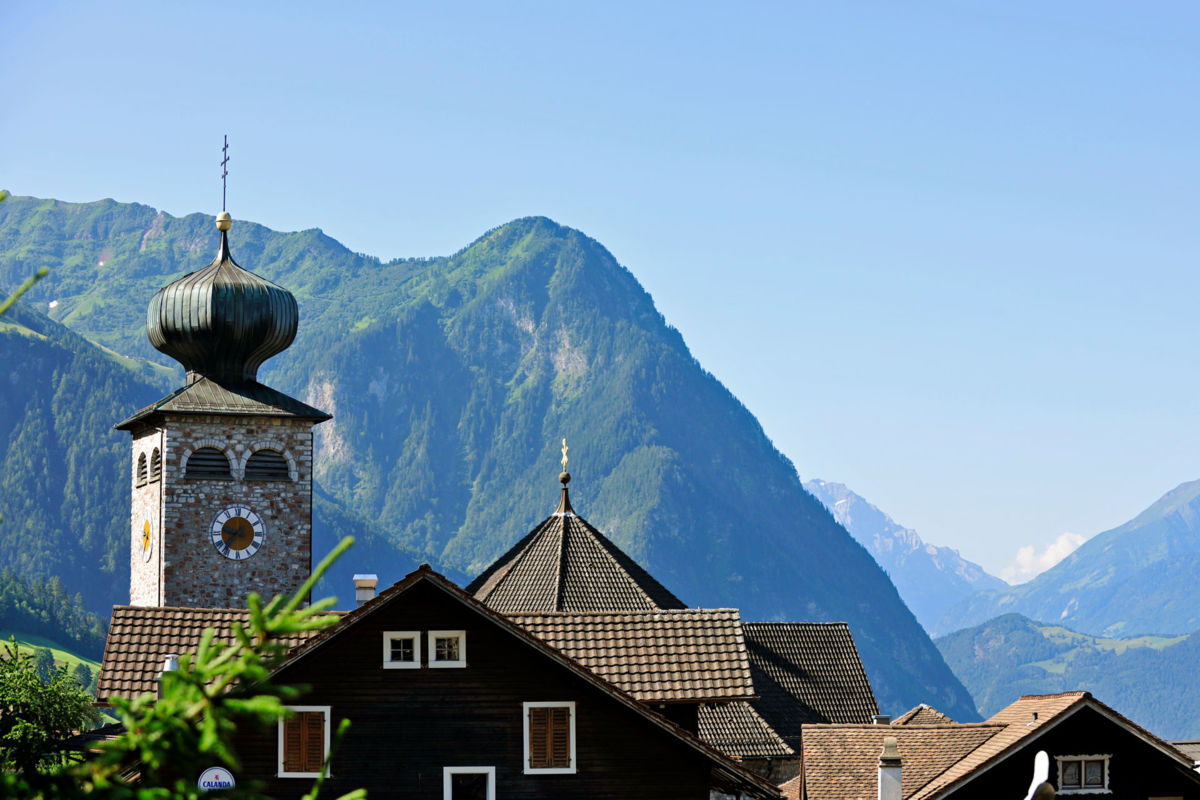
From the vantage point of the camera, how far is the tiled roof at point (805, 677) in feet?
233

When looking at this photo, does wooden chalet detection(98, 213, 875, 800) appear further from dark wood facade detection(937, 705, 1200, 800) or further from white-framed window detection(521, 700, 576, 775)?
dark wood facade detection(937, 705, 1200, 800)

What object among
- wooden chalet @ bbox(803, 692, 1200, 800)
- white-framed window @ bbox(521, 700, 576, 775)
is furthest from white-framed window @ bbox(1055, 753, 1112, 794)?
white-framed window @ bbox(521, 700, 576, 775)

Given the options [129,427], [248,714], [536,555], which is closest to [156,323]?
[129,427]

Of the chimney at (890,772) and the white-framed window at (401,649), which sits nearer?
the white-framed window at (401,649)

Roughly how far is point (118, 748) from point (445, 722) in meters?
24.7

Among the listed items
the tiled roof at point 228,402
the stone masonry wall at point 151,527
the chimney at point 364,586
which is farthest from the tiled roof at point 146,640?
the stone masonry wall at point 151,527

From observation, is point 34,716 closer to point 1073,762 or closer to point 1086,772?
point 1073,762

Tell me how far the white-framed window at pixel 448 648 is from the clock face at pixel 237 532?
2208 centimetres

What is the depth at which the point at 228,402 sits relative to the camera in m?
55.7

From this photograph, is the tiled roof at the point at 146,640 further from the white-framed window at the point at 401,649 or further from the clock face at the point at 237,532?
the clock face at the point at 237,532

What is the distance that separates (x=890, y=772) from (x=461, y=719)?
1456 cm

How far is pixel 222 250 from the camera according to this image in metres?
61.6

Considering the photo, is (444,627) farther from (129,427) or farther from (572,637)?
(129,427)

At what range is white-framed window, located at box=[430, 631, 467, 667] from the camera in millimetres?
33656
